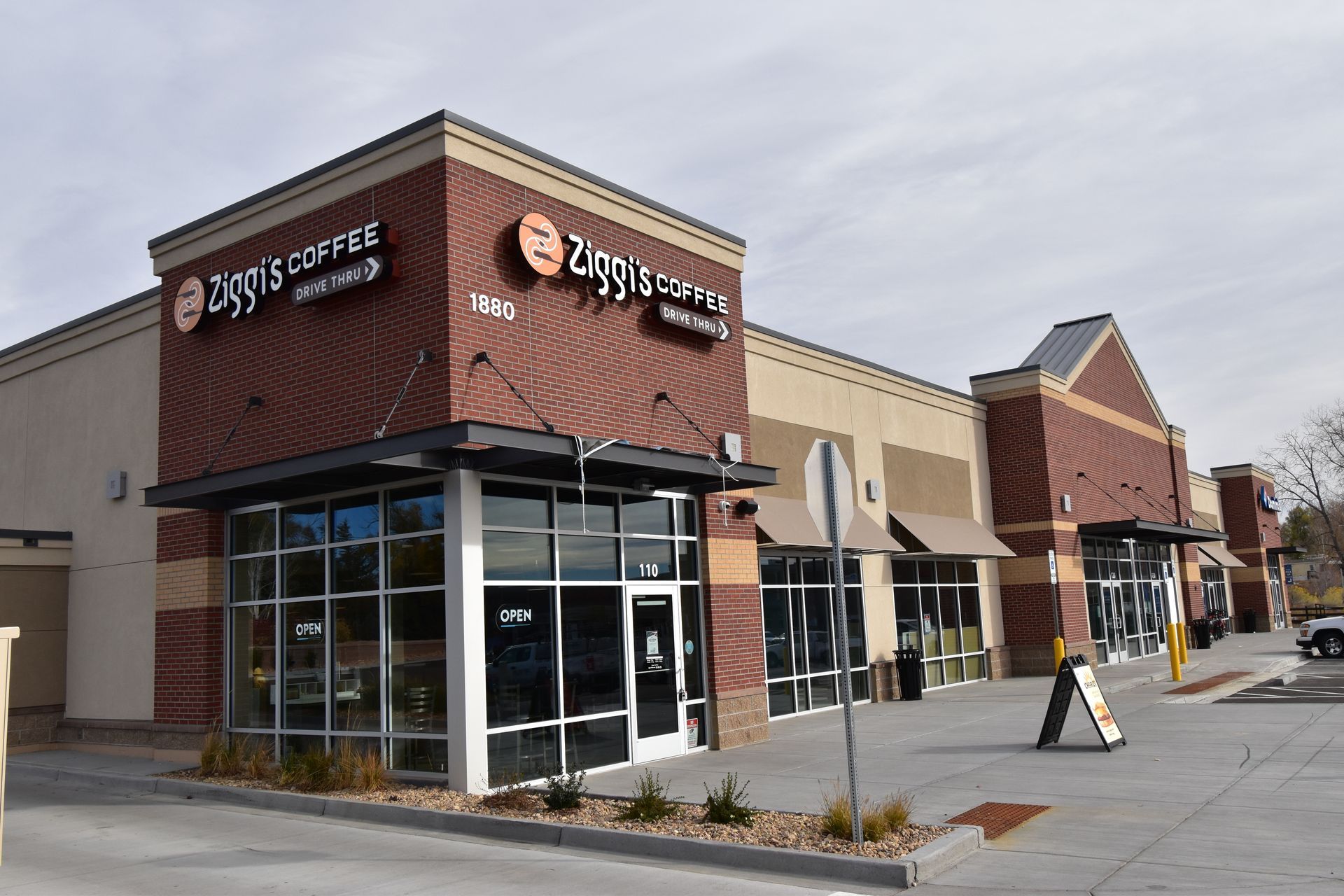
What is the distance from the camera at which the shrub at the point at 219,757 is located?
46.6ft

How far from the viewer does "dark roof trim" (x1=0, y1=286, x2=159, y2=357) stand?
17922 mm

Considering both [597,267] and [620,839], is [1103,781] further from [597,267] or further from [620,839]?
[597,267]

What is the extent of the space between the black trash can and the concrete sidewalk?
145 centimetres

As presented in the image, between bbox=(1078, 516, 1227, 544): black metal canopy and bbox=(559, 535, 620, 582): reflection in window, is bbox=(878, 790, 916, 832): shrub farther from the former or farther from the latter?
bbox=(1078, 516, 1227, 544): black metal canopy

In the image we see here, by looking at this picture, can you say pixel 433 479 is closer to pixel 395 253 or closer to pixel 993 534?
pixel 395 253

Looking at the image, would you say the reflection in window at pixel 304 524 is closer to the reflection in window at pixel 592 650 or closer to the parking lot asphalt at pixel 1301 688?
the reflection in window at pixel 592 650

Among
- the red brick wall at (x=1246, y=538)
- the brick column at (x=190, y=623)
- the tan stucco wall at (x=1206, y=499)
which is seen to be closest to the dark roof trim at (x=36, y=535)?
the brick column at (x=190, y=623)

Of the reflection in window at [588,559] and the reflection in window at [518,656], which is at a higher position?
the reflection in window at [588,559]

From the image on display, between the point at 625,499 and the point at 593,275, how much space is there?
3168 millimetres

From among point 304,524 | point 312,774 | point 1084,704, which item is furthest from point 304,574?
point 1084,704

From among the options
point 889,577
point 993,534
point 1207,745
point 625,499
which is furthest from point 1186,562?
point 625,499

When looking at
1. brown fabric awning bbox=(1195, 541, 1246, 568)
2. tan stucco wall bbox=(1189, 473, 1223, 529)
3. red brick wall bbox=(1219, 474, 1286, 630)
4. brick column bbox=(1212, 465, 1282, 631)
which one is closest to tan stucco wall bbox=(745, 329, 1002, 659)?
brown fabric awning bbox=(1195, 541, 1246, 568)

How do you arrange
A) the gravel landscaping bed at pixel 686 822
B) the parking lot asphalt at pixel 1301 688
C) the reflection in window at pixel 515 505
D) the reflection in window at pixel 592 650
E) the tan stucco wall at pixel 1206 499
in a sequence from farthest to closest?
the tan stucco wall at pixel 1206 499
the parking lot asphalt at pixel 1301 688
the reflection in window at pixel 592 650
the reflection in window at pixel 515 505
the gravel landscaping bed at pixel 686 822

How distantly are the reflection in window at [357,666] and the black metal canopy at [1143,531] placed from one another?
22544 millimetres
